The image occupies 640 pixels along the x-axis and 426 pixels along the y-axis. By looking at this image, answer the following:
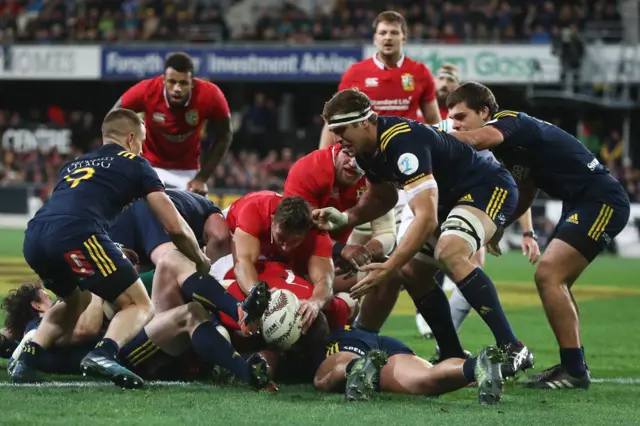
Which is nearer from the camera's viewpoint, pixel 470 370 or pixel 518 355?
pixel 470 370

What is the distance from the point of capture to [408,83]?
34.5ft

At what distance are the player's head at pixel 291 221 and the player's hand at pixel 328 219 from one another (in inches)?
10.5

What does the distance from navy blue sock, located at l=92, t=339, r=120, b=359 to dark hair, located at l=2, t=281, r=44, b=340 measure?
1256 mm

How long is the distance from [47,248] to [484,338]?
14.9 feet

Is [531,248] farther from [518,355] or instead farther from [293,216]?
[293,216]

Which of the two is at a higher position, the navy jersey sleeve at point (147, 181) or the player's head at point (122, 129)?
the player's head at point (122, 129)

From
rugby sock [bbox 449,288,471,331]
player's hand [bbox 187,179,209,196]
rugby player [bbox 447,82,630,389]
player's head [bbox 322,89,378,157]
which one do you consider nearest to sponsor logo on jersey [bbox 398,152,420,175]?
player's head [bbox 322,89,378,157]

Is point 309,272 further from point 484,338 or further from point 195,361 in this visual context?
point 484,338

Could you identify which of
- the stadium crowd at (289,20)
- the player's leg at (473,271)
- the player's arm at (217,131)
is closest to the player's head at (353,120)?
the player's leg at (473,271)

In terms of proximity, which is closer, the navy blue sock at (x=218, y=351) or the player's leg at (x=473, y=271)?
the navy blue sock at (x=218, y=351)

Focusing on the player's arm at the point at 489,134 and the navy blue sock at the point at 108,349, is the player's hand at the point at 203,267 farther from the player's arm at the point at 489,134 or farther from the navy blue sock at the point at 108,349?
the player's arm at the point at 489,134

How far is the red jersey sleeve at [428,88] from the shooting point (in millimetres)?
10484

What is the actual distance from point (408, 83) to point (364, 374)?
4898mm

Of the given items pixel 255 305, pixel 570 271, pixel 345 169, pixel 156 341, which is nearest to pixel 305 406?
pixel 255 305
